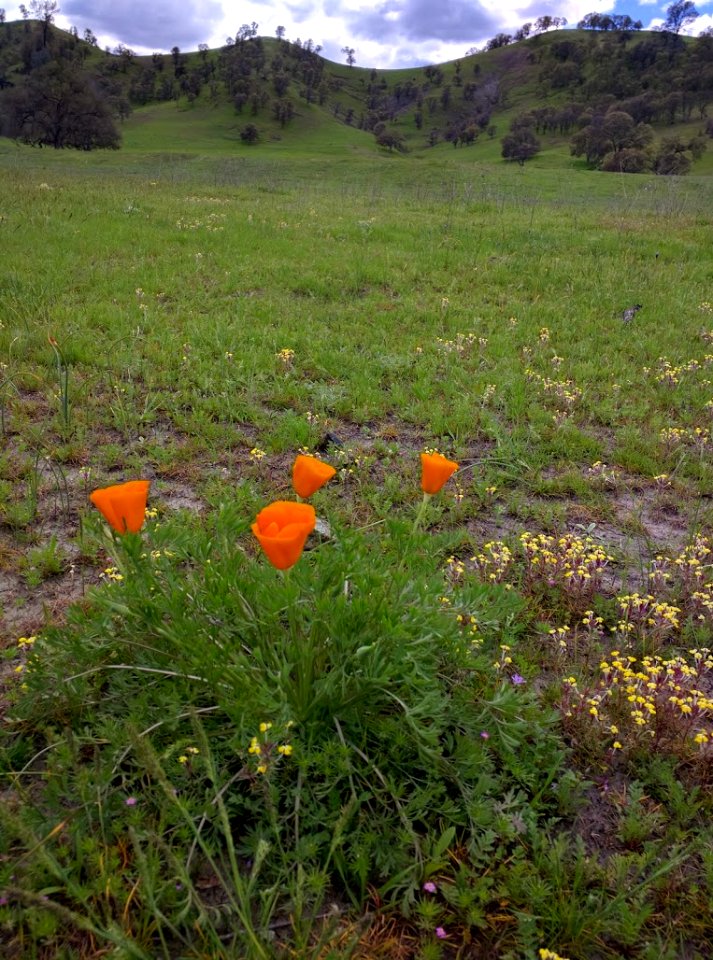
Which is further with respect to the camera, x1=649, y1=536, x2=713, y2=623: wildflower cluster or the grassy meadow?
x1=649, y1=536, x2=713, y2=623: wildflower cluster

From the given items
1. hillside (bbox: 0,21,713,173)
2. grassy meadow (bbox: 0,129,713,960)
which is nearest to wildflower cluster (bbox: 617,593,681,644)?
grassy meadow (bbox: 0,129,713,960)

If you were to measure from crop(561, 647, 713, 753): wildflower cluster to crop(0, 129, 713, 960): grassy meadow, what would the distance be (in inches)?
0.5

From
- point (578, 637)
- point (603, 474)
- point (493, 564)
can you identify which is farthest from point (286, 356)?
point (578, 637)

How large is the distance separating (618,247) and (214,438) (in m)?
10.1

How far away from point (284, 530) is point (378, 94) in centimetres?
15434

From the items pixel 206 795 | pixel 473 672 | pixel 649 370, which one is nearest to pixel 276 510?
pixel 206 795

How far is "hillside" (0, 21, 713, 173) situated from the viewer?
206 feet

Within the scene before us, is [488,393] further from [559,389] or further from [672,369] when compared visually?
[672,369]

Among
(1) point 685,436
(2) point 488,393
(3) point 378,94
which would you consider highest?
(3) point 378,94

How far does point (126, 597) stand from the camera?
2111 millimetres

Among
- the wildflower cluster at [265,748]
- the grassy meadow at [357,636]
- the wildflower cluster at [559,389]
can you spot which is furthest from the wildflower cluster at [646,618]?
the wildflower cluster at [559,389]

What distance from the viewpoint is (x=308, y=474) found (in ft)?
6.05

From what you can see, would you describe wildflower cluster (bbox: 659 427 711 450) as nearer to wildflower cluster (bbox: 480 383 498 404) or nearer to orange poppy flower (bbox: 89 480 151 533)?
wildflower cluster (bbox: 480 383 498 404)

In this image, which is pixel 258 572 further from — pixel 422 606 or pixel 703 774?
pixel 703 774
